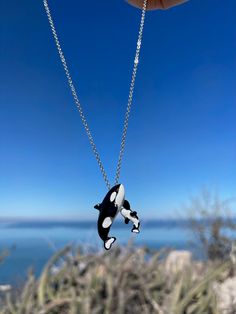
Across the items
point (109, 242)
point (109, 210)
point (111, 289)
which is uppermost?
point (109, 210)

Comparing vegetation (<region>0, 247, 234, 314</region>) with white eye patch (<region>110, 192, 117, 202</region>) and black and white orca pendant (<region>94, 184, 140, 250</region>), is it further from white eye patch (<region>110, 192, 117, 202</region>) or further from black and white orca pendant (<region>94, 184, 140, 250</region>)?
white eye patch (<region>110, 192, 117, 202</region>)

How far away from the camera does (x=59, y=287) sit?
171cm

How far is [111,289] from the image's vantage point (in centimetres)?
164

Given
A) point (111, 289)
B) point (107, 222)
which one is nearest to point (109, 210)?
point (107, 222)

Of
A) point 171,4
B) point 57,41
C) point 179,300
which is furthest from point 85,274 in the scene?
point 171,4

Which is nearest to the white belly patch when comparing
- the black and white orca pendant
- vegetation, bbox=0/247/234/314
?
the black and white orca pendant

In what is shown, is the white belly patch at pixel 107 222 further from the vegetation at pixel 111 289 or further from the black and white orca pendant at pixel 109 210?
the vegetation at pixel 111 289

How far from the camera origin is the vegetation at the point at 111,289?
163cm

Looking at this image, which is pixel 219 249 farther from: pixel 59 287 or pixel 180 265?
pixel 59 287

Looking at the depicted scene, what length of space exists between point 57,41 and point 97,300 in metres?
1.25

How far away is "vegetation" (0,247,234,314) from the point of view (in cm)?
163


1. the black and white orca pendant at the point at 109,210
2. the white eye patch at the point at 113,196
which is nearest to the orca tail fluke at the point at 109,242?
the black and white orca pendant at the point at 109,210

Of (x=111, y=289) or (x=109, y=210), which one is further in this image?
(x=109, y=210)

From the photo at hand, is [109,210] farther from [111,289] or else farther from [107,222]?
[111,289]
